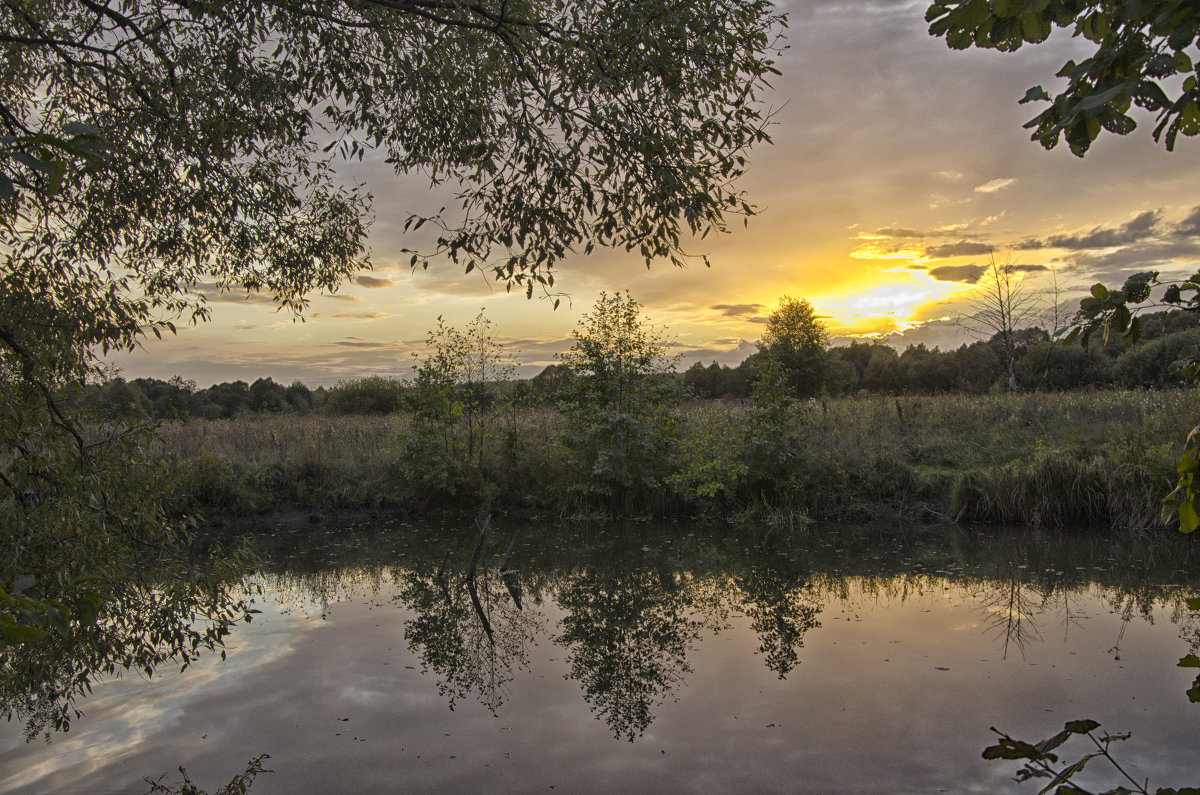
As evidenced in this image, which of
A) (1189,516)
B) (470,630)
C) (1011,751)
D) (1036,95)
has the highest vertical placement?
(1036,95)

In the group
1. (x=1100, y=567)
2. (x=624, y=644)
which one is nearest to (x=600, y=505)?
(x=624, y=644)

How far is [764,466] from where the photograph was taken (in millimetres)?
13648

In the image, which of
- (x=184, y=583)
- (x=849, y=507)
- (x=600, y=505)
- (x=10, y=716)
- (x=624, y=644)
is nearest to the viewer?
(x=184, y=583)

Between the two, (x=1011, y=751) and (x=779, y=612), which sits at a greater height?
(x=1011, y=751)

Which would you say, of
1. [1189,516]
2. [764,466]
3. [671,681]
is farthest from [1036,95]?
[764,466]

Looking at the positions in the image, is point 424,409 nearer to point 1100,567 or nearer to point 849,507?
point 849,507

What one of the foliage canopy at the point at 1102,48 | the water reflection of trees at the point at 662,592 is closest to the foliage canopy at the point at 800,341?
the water reflection of trees at the point at 662,592

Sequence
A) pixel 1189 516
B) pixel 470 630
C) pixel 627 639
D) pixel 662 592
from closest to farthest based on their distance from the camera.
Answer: pixel 1189 516 < pixel 627 639 < pixel 470 630 < pixel 662 592

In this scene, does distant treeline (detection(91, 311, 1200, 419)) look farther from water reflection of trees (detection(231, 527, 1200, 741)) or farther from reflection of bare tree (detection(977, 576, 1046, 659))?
reflection of bare tree (detection(977, 576, 1046, 659))

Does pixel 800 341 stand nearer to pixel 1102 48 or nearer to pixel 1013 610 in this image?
pixel 1013 610

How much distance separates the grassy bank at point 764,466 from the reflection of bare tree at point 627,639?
4209mm

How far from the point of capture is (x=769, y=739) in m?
5.17

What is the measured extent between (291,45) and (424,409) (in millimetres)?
9193

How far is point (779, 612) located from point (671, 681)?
248 cm
